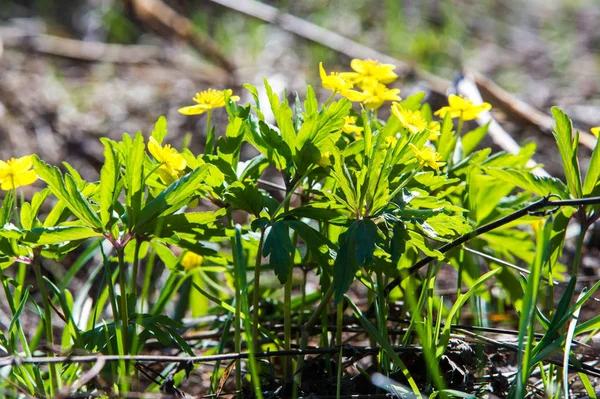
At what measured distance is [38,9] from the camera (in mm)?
5801

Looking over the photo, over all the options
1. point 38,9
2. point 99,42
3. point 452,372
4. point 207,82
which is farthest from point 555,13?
point 452,372

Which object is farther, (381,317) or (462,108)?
(462,108)

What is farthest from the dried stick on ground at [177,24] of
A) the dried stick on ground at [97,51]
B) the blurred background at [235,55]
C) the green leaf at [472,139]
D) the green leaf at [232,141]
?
the green leaf at [232,141]

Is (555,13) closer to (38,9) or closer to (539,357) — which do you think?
(38,9)

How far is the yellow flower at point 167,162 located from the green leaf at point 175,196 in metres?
0.06

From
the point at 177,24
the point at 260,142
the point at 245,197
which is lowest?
the point at 245,197

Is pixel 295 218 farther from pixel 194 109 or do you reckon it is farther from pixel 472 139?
pixel 472 139

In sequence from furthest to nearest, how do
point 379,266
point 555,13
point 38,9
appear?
1. point 555,13
2. point 38,9
3. point 379,266

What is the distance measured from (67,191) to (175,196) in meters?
0.23

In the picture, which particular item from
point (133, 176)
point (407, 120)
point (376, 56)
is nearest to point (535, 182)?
point (407, 120)

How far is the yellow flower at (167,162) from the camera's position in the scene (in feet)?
4.60

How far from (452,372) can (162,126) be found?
3.20 feet

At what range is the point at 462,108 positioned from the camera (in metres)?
1.69

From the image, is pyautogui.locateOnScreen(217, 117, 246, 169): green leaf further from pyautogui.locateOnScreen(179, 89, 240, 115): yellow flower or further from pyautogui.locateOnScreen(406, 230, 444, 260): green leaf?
pyautogui.locateOnScreen(406, 230, 444, 260): green leaf
